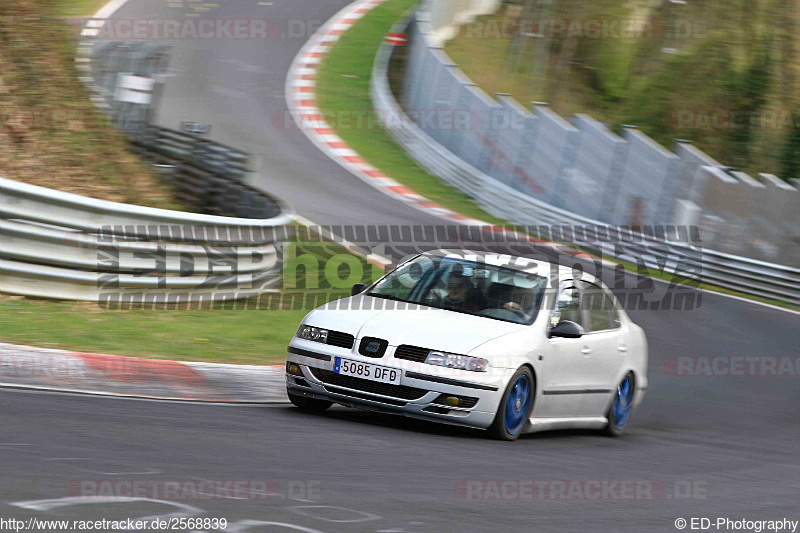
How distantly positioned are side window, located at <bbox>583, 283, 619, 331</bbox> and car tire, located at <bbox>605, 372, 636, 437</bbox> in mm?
558

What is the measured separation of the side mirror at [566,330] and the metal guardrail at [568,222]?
11761 millimetres

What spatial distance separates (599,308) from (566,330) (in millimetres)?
1214

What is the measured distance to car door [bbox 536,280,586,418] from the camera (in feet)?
29.8

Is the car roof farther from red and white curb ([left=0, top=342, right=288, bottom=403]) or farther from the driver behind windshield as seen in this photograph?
red and white curb ([left=0, top=342, right=288, bottom=403])

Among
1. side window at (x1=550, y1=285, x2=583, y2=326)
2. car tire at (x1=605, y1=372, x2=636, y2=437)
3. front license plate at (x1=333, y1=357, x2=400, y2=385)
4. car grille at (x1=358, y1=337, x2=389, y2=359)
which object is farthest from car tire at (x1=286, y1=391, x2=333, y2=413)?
car tire at (x1=605, y1=372, x2=636, y2=437)

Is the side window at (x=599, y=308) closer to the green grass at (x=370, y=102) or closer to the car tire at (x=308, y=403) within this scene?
the car tire at (x=308, y=403)

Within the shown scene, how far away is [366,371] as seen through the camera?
27.7ft

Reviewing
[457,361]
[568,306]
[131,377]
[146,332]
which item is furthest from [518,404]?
[146,332]

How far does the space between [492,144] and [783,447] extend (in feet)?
49.7

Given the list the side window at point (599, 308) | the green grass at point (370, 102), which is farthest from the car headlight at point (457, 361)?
the green grass at point (370, 102)

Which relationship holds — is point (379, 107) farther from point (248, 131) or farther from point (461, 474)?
point (461, 474)

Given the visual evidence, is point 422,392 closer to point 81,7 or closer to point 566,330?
point 566,330

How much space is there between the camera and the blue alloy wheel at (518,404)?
865 cm

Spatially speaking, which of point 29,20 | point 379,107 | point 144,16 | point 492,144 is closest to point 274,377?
point 29,20
